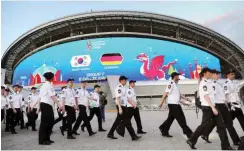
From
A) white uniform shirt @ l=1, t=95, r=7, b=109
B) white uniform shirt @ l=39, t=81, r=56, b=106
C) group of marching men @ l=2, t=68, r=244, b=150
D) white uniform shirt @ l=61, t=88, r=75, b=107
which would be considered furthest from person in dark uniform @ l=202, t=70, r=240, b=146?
white uniform shirt @ l=1, t=95, r=7, b=109

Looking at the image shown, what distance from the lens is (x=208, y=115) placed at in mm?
6277

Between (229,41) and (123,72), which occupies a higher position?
(229,41)

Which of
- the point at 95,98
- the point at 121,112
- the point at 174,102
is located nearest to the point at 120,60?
the point at 95,98

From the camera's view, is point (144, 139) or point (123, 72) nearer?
point (144, 139)

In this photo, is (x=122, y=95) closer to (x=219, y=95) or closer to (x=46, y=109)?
(x=46, y=109)

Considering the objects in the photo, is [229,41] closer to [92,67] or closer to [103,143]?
[92,67]

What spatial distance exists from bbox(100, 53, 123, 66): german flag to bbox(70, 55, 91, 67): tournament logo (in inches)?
71.3

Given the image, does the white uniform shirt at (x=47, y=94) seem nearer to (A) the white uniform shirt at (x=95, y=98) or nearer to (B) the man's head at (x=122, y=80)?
(B) the man's head at (x=122, y=80)

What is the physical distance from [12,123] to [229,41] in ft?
122

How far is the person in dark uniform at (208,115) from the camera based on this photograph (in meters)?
6.11

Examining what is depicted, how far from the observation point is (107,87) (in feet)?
98.7

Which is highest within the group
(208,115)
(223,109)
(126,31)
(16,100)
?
(126,31)

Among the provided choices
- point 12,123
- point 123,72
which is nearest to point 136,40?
point 123,72

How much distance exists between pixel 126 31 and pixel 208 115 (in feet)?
118
